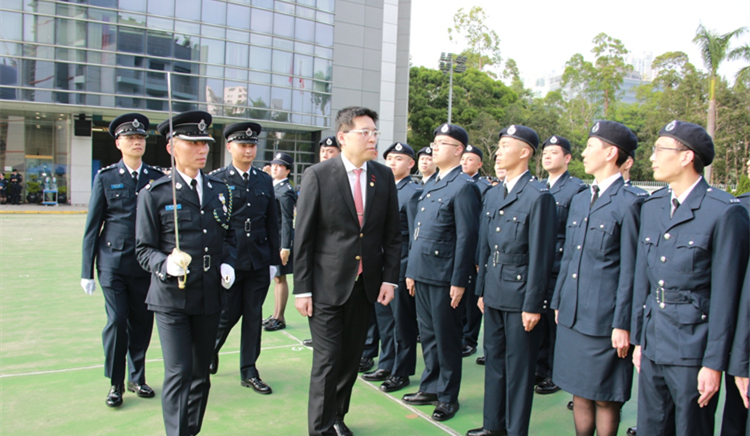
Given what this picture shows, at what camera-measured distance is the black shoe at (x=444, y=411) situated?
3871mm

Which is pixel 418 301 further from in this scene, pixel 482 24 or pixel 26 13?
pixel 482 24

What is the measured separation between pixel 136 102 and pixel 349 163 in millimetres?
22557

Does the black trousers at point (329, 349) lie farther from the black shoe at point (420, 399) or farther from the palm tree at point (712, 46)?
the palm tree at point (712, 46)

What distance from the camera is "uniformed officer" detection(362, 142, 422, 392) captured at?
14.9 ft

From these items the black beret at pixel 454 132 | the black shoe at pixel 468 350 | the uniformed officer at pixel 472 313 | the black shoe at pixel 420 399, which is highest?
the black beret at pixel 454 132

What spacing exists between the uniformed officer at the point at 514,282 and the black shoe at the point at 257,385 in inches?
65.8

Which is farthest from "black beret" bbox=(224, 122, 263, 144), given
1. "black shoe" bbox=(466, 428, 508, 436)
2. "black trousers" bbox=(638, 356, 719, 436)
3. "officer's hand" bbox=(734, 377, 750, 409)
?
"officer's hand" bbox=(734, 377, 750, 409)

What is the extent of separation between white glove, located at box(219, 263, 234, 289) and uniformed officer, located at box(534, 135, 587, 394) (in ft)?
9.04

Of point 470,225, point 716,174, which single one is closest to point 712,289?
point 470,225

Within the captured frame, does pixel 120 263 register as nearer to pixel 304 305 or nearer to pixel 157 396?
pixel 157 396

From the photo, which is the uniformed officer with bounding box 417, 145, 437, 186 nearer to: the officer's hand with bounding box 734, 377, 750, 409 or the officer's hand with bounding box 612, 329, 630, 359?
the officer's hand with bounding box 612, 329, 630, 359

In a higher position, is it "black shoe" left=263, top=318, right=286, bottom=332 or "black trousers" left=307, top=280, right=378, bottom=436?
"black trousers" left=307, top=280, right=378, bottom=436

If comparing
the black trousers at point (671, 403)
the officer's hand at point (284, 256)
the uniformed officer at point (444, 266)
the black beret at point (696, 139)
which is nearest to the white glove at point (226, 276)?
the uniformed officer at point (444, 266)

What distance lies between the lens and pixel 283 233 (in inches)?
243
